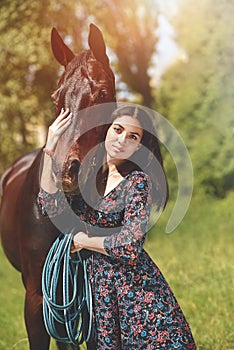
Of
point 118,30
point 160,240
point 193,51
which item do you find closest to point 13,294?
point 160,240

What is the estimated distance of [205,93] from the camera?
5.77 meters

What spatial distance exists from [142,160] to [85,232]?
1.07ft

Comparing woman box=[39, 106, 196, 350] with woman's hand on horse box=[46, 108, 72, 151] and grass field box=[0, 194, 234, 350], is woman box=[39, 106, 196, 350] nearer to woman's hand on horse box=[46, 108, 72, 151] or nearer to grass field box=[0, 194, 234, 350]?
woman's hand on horse box=[46, 108, 72, 151]

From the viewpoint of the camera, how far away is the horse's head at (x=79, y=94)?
2.04 metres

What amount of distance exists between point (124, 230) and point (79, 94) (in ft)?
1.67

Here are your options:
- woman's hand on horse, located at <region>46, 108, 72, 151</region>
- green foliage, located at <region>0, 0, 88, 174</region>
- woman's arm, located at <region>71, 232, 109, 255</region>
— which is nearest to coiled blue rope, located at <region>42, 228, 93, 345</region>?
woman's arm, located at <region>71, 232, 109, 255</region>

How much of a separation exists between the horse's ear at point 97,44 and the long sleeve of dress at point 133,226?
0.50m

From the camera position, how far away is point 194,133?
596 cm

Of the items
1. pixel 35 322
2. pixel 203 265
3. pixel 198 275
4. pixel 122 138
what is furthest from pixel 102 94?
pixel 203 265

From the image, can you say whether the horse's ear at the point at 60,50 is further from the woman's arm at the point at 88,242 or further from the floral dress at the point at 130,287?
the woman's arm at the point at 88,242

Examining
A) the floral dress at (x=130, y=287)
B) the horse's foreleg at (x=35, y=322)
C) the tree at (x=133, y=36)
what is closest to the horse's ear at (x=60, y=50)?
the floral dress at (x=130, y=287)

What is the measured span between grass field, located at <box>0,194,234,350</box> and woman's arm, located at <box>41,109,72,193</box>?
4.00 ft

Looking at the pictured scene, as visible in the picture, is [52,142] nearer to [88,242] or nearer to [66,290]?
[88,242]

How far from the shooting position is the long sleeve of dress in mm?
2029
